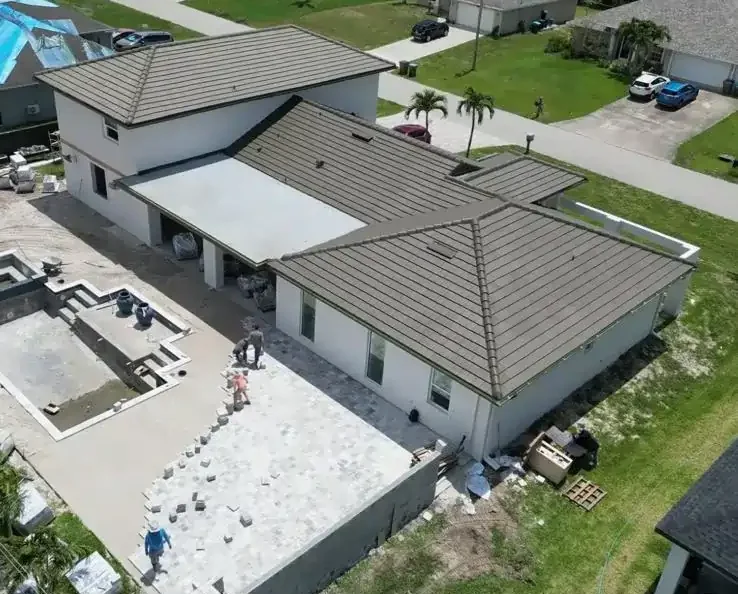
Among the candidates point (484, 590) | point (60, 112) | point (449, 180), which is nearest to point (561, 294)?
point (449, 180)

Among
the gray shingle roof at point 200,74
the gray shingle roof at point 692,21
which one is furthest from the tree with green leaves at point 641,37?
the gray shingle roof at point 200,74

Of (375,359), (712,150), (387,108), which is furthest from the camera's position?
(387,108)

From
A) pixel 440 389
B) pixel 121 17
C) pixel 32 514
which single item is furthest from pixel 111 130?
pixel 121 17

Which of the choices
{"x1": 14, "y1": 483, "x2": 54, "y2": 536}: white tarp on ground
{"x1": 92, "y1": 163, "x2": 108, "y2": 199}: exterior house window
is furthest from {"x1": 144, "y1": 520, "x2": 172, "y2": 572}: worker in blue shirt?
{"x1": 92, "y1": 163, "x2": 108, "y2": 199}: exterior house window

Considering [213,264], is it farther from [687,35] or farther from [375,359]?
[687,35]

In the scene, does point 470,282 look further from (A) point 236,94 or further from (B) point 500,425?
(A) point 236,94
